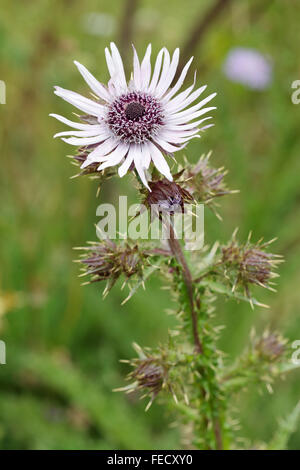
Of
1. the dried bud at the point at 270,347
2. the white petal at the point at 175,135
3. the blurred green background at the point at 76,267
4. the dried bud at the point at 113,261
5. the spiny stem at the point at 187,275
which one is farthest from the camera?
the blurred green background at the point at 76,267

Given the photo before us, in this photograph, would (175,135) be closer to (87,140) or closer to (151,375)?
(87,140)

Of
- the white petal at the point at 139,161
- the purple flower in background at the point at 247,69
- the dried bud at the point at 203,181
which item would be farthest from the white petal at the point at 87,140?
the purple flower in background at the point at 247,69

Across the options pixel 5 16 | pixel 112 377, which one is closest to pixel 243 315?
pixel 112 377

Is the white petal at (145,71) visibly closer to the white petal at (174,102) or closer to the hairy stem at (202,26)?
the white petal at (174,102)

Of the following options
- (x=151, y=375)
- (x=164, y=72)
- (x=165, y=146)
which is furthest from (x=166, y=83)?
(x=151, y=375)

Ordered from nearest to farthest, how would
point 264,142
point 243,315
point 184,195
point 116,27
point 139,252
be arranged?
point 184,195 → point 139,252 → point 243,315 → point 116,27 → point 264,142

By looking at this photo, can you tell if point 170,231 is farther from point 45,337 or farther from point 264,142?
point 264,142
